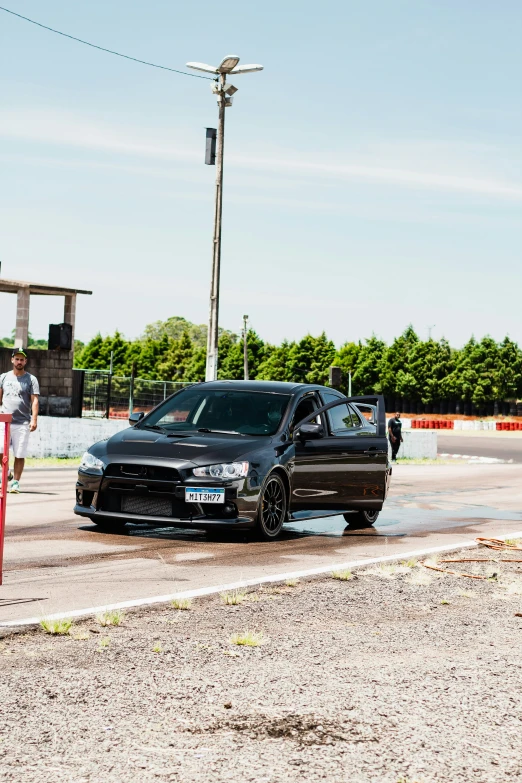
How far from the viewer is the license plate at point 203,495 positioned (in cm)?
974

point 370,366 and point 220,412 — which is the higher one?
point 370,366

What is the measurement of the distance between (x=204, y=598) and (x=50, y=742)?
121 inches

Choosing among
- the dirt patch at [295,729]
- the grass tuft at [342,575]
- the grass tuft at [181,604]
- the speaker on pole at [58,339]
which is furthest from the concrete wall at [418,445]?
the dirt patch at [295,729]

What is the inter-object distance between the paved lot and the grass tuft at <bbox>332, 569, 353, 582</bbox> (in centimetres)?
47

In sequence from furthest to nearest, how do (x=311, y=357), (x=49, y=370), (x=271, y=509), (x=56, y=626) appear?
(x=311, y=357) → (x=49, y=370) → (x=271, y=509) → (x=56, y=626)

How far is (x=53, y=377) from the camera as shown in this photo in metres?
30.2

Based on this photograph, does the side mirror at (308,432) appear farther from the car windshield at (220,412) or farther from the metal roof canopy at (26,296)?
the metal roof canopy at (26,296)

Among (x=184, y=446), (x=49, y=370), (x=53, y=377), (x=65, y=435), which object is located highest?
(x=49, y=370)

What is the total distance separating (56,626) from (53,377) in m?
24.9

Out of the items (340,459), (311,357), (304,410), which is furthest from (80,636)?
(311,357)

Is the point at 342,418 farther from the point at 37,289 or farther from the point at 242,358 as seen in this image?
the point at 242,358

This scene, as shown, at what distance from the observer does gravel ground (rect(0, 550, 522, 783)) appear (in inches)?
151

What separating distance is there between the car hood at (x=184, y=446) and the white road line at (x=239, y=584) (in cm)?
160

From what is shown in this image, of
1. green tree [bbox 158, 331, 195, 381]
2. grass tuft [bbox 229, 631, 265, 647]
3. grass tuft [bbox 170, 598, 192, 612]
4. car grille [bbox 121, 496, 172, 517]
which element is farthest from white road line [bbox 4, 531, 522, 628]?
green tree [bbox 158, 331, 195, 381]
